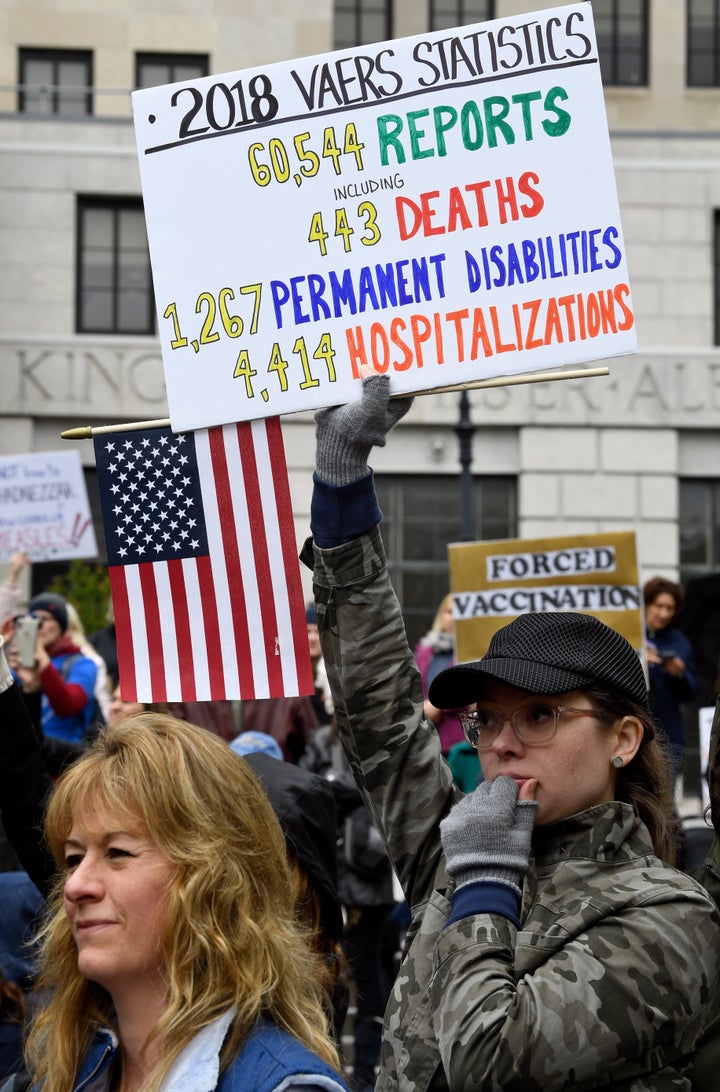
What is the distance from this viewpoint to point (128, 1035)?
252 cm

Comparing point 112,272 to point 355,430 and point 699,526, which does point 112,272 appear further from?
point 355,430

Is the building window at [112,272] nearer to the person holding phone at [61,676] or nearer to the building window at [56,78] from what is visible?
the building window at [56,78]

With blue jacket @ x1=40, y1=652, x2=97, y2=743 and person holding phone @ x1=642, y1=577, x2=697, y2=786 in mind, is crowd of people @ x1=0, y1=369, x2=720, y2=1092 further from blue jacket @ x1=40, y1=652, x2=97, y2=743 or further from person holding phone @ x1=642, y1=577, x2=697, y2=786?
person holding phone @ x1=642, y1=577, x2=697, y2=786

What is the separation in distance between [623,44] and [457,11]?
2.30 m

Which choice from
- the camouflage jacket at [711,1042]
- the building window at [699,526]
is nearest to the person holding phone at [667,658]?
the camouflage jacket at [711,1042]

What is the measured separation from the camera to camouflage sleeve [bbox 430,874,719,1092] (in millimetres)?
2447

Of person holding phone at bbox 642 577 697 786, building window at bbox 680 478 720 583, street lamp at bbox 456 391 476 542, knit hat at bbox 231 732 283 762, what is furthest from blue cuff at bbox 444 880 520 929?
building window at bbox 680 478 720 583

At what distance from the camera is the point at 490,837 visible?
264cm

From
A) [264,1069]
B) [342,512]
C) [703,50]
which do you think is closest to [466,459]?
[703,50]

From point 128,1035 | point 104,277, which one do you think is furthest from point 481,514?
point 128,1035

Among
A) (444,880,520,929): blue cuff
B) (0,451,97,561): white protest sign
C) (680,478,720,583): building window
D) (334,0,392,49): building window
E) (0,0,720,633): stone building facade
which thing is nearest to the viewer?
(444,880,520,929): blue cuff

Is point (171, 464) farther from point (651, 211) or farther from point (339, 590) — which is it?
point (651, 211)

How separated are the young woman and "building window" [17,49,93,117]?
64.4ft

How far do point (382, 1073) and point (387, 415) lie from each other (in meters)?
Result: 1.38
